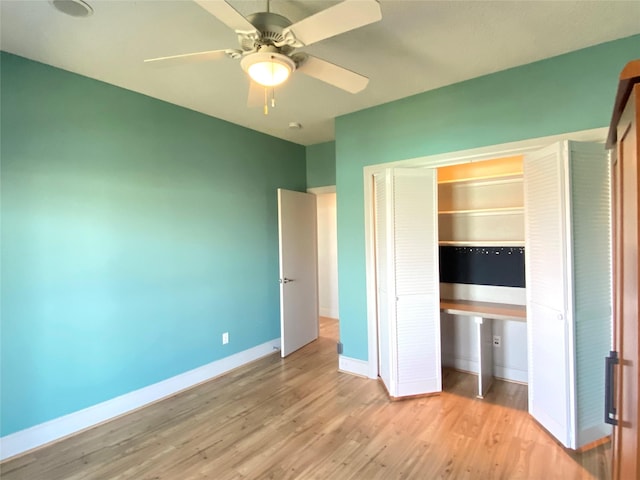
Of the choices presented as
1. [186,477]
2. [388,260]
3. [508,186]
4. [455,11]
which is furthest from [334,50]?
[186,477]

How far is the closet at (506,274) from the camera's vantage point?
2.17m

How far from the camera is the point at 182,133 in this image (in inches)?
128

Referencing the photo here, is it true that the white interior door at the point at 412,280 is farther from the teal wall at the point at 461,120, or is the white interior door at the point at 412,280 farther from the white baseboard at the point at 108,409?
the white baseboard at the point at 108,409

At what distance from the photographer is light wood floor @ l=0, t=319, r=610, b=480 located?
207 centimetres

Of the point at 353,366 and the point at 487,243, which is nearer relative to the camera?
the point at 487,243

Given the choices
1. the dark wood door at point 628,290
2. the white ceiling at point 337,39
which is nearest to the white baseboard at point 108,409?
the white ceiling at point 337,39

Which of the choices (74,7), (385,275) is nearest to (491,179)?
(385,275)

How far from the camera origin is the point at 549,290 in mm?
2291

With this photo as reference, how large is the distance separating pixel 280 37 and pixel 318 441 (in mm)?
2514

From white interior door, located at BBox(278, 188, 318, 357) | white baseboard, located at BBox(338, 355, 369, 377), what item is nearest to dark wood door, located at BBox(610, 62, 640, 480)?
white baseboard, located at BBox(338, 355, 369, 377)

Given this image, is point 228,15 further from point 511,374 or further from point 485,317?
point 511,374

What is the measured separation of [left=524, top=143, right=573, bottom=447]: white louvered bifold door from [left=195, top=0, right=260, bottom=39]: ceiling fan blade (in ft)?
6.62

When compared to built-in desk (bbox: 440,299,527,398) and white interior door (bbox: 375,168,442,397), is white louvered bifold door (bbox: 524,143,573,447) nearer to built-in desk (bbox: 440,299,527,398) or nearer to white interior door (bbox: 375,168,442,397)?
built-in desk (bbox: 440,299,527,398)

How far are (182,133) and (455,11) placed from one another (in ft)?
8.31
